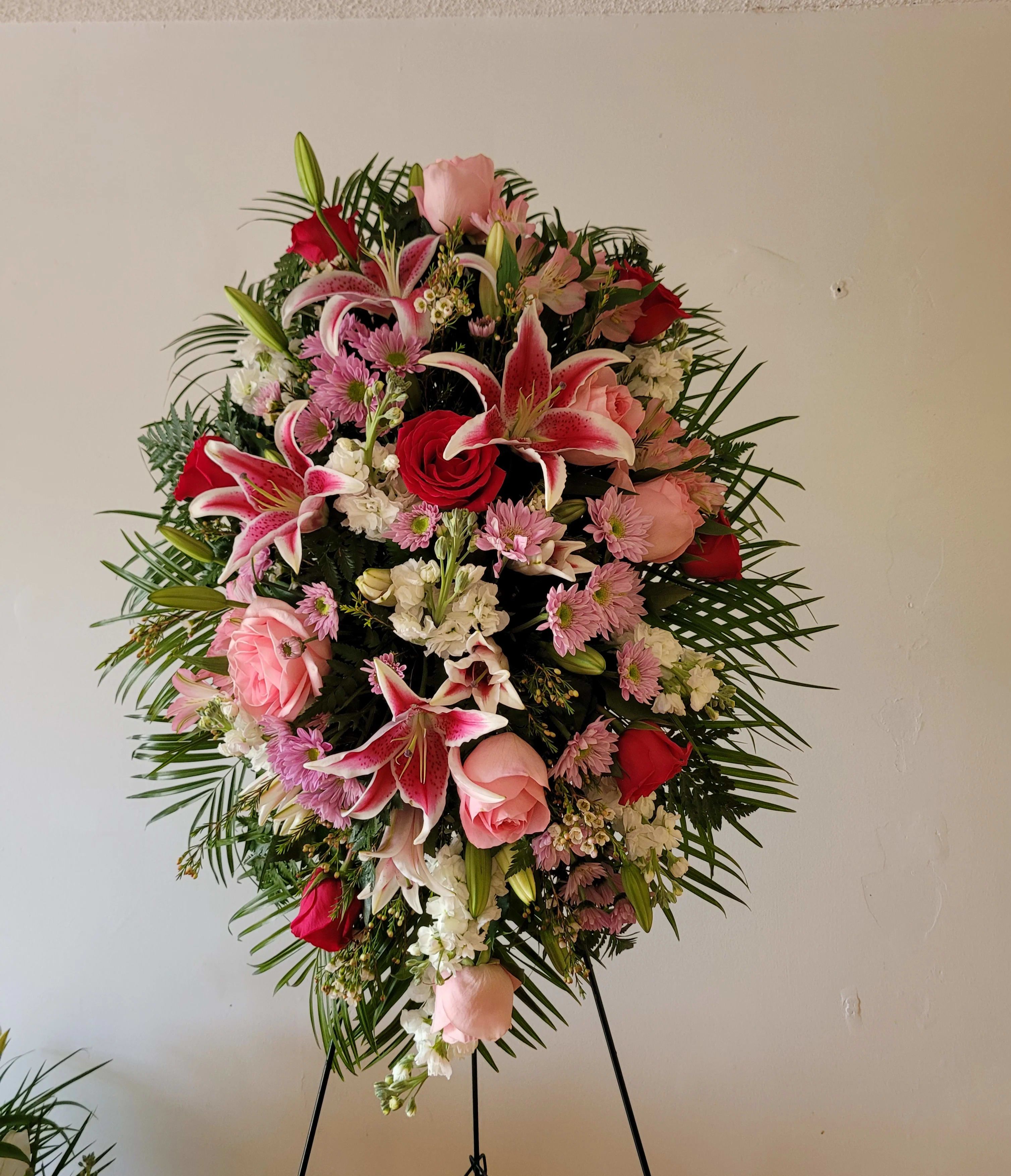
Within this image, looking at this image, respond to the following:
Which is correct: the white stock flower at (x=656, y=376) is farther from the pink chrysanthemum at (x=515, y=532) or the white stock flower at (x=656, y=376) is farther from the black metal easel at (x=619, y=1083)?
the black metal easel at (x=619, y=1083)

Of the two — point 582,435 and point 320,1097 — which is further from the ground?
point 582,435

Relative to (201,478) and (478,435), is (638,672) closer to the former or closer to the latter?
(478,435)

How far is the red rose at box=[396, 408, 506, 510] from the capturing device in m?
0.62

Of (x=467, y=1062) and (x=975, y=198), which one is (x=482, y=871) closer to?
(x=467, y=1062)

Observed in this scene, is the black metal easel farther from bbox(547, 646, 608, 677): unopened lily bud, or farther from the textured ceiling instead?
the textured ceiling

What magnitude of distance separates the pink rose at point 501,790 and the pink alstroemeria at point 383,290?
34 cm

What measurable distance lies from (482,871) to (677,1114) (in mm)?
1030

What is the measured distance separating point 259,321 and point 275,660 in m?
0.31

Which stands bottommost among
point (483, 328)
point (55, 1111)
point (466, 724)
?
point (55, 1111)

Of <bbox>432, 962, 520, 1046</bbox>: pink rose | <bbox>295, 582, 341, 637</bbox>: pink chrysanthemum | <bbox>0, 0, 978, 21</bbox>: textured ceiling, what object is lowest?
<bbox>432, 962, 520, 1046</bbox>: pink rose

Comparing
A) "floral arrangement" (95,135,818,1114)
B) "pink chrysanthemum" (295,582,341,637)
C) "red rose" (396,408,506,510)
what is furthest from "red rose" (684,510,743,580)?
"pink chrysanthemum" (295,582,341,637)

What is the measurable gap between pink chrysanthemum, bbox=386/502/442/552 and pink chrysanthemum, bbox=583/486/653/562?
124mm

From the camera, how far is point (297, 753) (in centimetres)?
64

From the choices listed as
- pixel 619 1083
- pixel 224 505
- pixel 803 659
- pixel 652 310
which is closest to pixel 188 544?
pixel 224 505
